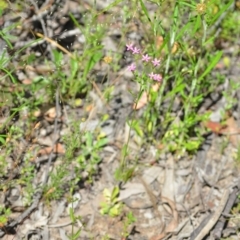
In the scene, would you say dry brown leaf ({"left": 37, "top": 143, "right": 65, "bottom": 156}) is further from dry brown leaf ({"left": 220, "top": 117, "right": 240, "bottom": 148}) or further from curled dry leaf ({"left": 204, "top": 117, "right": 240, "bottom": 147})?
dry brown leaf ({"left": 220, "top": 117, "right": 240, "bottom": 148})

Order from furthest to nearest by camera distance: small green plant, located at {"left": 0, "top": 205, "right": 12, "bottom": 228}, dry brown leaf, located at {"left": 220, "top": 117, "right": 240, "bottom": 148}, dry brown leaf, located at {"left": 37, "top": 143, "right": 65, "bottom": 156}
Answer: dry brown leaf, located at {"left": 220, "top": 117, "right": 240, "bottom": 148} < dry brown leaf, located at {"left": 37, "top": 143, "right": 65, "bottom": 156} < small green plant, located at {"left": 0, "top": 205, "right": 12, "bottom": 228}

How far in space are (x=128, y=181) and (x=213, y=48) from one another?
1.25 meters

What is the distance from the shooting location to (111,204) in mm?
2541

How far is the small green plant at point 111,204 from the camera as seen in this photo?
2508 mm

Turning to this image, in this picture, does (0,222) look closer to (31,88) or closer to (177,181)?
(31,88)

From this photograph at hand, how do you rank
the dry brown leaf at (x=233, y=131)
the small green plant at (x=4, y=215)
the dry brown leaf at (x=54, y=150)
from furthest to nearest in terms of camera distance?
the dry brown leaf at (x=233, y=131) → the dry brown leaf at (x=54, y=150) → the small green plant at (x=4, y=215)

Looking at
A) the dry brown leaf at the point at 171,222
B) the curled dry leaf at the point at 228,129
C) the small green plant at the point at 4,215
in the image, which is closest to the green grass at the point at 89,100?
the small green plant at the point at 4,215

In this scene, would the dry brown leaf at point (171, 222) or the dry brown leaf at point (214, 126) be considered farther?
the dry brown leaf at point (214, 126)

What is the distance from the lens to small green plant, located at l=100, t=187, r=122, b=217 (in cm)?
251

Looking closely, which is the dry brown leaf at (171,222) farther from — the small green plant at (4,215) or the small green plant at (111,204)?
the small green plant at (4,215)

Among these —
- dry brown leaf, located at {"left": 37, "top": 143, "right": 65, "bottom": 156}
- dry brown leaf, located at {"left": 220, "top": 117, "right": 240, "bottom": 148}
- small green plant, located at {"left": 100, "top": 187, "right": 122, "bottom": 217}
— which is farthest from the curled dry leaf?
dry brown leaf, located at {"left": 37, "top": 143, "right": 65, "bottom": 156}

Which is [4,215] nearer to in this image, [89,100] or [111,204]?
[111,204]

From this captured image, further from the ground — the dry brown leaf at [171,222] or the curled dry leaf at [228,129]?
the curled dry leaf at [228,129]

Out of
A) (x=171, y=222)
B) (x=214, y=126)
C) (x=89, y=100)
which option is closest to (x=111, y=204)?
(x=171, y=222)
